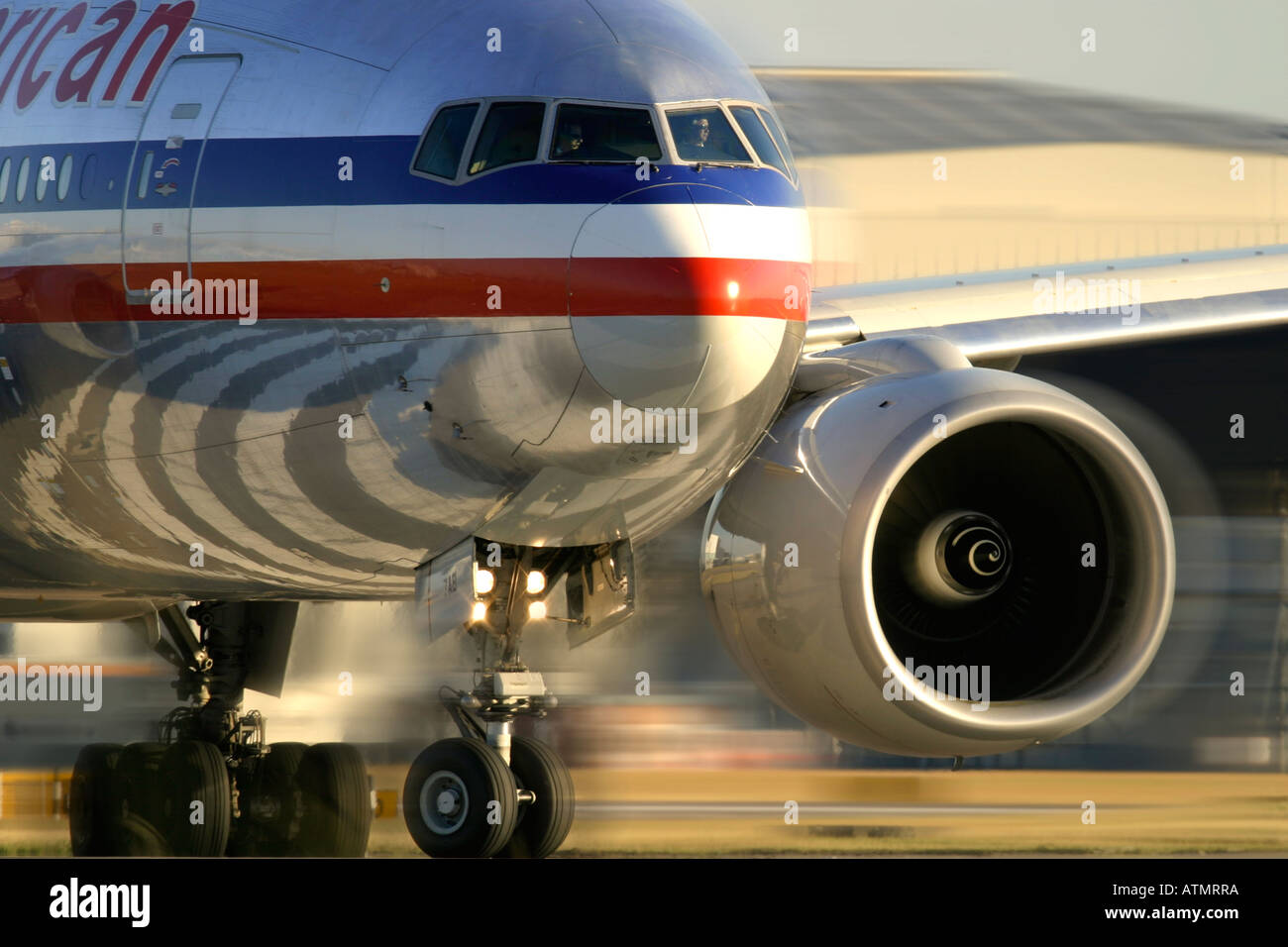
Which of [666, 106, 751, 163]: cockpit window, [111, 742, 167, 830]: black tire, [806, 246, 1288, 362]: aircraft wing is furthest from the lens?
[111, 742, 167, 830]: black tire

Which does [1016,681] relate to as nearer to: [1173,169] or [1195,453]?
[1195,453]

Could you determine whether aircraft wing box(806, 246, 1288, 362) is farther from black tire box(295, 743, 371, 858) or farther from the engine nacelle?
black tire box(295, 743, 371, 858)

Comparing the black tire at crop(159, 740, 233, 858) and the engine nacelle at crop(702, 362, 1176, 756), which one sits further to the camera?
the black tire at crop(159, 740, 233, 858)

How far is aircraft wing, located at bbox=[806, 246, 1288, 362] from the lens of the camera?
31.1 ft

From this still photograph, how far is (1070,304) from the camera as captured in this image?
979 centimetres

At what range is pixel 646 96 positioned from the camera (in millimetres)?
6562

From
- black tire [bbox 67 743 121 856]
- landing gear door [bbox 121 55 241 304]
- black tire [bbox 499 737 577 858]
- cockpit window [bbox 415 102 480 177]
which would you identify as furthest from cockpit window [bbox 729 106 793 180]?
black tire [bbox 67 743 121 856]

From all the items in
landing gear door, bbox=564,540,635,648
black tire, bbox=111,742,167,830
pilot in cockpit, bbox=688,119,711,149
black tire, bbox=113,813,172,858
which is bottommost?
black tire, bbox=113,813,172,858

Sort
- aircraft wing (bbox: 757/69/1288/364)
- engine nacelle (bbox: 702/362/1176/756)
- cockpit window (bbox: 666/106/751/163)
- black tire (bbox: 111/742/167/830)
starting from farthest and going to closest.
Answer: aircraft wing (bbox: 757/69/1288/364) < black tire (bbox: 111/742/167/830) < engine nacelle (bbox: 702/362/1176/756) < cockpit window (bbox: 666/106/751/163)

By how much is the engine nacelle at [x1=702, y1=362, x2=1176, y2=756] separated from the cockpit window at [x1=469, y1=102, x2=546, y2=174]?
1905 mm

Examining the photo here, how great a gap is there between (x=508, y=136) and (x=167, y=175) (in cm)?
122

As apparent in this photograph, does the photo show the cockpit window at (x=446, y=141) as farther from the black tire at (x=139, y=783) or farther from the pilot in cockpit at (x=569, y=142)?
the black tire at (x=139, y=783)

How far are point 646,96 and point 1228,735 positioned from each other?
884 cm
